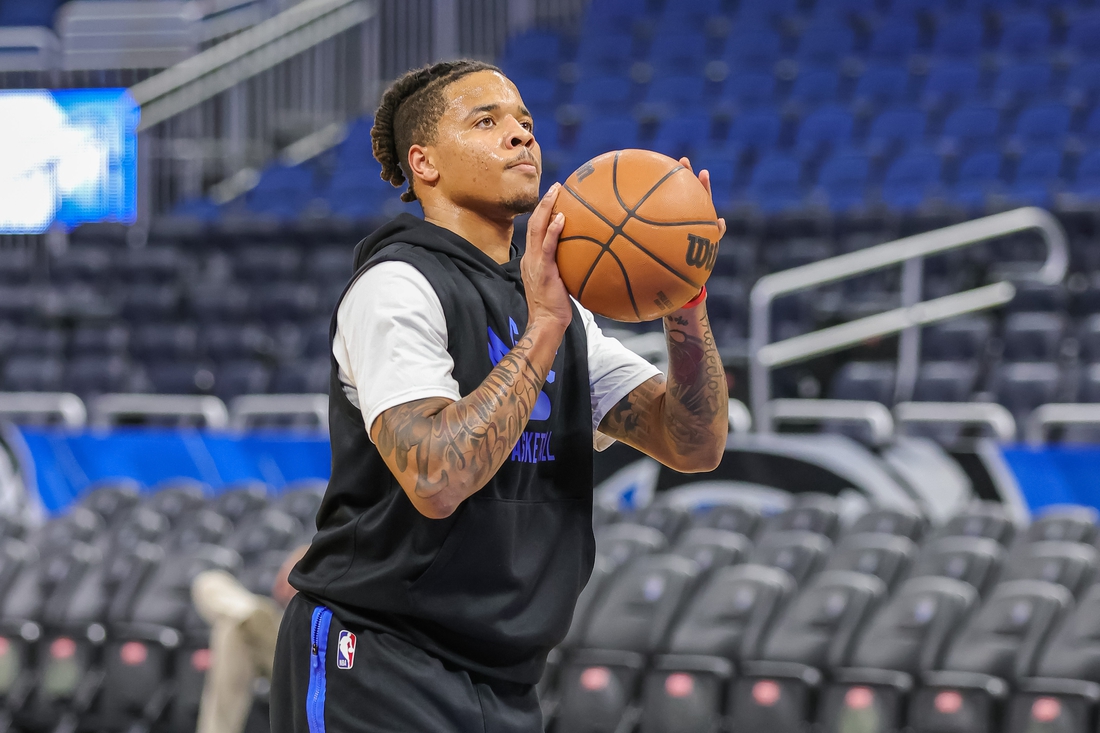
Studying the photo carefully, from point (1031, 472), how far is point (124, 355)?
6.71m

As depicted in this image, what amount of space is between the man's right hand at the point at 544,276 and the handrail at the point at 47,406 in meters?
7.87

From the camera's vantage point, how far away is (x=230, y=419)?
370 inches

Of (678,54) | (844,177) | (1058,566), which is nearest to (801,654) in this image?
(1058,566)

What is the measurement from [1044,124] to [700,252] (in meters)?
9.59

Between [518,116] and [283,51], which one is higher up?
[518,116]

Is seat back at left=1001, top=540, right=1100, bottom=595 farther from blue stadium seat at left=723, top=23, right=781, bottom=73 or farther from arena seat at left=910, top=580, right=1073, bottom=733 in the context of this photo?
blue stadium seat at left=723, top=23, right=781, bottom=73

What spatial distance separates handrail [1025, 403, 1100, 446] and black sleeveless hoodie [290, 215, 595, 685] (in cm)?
540

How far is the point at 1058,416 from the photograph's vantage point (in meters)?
7.15

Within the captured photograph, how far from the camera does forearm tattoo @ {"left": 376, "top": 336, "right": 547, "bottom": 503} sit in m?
1.90

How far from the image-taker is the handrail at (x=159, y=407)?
30.0 feet

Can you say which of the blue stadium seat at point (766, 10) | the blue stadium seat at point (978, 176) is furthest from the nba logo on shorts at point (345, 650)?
the blue stadium seat at point (766, 10)

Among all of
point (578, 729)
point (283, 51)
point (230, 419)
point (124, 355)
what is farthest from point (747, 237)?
point (283, 51)

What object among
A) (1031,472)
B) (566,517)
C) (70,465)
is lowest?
(70,465)

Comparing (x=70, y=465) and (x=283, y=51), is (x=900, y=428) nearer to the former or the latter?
(x=70, y=465)
